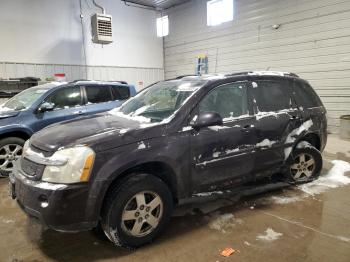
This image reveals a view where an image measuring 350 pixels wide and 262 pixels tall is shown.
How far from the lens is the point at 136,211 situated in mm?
2695

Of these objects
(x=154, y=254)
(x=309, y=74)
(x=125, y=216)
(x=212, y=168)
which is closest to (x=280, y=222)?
(x=212, y=168)

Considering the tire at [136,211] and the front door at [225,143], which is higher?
the front door at [225,143]

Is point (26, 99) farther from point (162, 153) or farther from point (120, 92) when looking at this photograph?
point (162, 153)

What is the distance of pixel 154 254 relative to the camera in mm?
2652

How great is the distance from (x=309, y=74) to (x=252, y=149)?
584 cm

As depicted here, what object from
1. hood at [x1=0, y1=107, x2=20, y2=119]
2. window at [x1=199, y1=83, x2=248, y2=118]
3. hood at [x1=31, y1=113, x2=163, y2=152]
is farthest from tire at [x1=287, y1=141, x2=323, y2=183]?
hood at [x1=0, y1=107, x2=20, y2=119]

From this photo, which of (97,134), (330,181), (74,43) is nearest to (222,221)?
(97,134)

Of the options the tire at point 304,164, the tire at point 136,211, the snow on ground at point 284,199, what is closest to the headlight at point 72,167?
the tire at point 136,211

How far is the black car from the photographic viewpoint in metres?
Result: 2.45

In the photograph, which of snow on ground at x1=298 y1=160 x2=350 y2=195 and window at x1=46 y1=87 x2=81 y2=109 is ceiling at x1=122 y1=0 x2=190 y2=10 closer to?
window at x1=46 y1=87 x2=81 y2=109

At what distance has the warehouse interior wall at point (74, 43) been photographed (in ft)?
29.1

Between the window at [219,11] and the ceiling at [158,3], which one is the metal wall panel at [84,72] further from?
the window at [219,11]

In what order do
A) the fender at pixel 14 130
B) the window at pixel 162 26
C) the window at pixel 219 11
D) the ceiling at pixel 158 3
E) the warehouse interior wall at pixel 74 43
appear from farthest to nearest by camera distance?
1. the window at pixel 162 26
2. the ceiling at pixel 158 3
3. the window at pixel 219 11
4. the warehouse interior wall at pixel 74 43
5. the fender at pixel 14 130

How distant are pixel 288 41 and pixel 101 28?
5.81 metres
